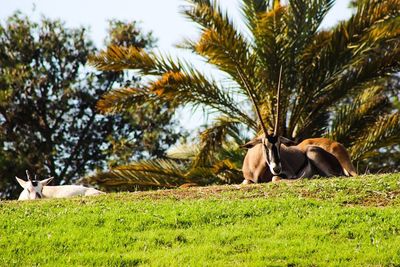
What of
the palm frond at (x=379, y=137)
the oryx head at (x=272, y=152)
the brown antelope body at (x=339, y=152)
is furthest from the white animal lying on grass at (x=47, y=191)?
the palm frond at (x=379, y=137)

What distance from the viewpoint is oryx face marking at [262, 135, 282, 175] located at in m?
16.6

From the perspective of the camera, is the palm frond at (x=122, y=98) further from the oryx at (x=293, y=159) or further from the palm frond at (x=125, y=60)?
the oryx at (x=293, y=159)

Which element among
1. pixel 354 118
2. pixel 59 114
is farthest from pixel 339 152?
pixel 59 114

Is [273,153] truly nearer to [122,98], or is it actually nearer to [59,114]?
[122,98]

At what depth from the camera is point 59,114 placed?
3281cm

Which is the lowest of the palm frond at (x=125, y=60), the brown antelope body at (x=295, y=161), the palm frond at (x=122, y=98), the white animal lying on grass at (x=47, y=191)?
the white animal lying on grass at (x=47, y=191)

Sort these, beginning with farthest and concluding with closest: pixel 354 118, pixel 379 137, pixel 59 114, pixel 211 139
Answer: pixel 59 114
pixel 354 118
pixel 379 137
pixel 211 139

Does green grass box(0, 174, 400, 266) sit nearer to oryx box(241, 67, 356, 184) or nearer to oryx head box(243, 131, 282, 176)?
oryx head box(243, 131, 282, 176)

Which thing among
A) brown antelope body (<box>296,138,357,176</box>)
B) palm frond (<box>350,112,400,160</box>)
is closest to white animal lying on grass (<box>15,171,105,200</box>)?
brown antelope body (<box>296,138,357,176</box>)

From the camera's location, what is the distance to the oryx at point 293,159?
17.0 metres

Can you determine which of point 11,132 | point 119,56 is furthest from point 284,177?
point 11,132

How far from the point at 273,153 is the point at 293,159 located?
2.66ft

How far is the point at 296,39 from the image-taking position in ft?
64.4

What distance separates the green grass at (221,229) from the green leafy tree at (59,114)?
18287mm
